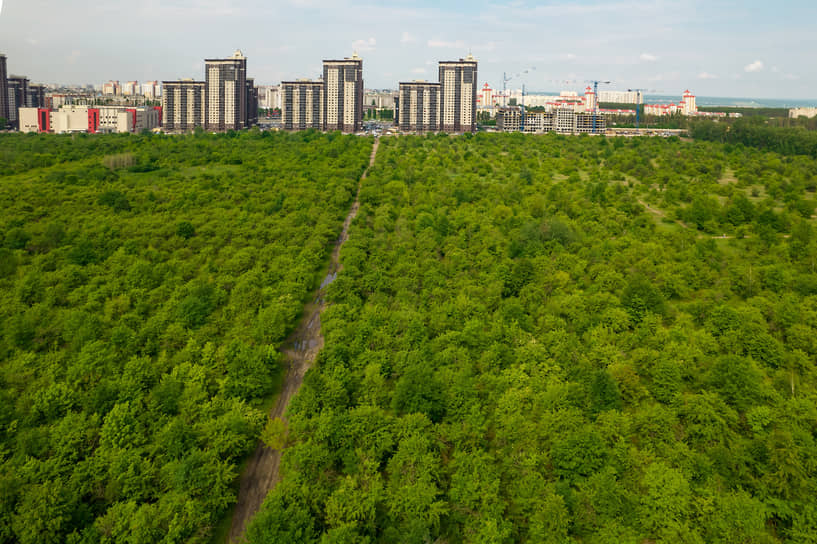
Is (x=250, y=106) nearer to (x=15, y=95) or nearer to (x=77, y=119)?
(x=77, y=119)

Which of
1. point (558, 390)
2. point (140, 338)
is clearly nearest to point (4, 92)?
point (140, 338)

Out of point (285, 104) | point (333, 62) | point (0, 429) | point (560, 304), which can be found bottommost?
point (0, 429)

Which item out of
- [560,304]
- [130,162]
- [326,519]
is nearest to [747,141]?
[560,304]

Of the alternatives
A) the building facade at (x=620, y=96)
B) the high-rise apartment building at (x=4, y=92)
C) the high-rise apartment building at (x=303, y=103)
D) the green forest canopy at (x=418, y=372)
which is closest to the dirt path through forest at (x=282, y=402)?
the green forest canopy at (x=418, y=372)

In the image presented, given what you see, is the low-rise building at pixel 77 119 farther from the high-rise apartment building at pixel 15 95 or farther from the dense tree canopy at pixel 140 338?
the dense tree canopy at pixel 140 338

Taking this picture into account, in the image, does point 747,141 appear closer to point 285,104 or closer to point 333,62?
point 333,62

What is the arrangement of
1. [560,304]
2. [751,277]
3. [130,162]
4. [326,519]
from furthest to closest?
1. [130,162]
2. [751,277]
3. [560,304]
4. [326,519]

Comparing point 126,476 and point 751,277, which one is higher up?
point 751,277
